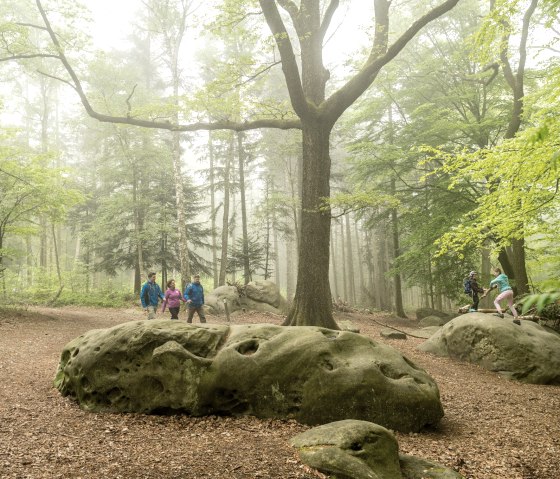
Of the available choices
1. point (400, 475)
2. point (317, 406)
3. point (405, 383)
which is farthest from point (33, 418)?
point (405, 383)

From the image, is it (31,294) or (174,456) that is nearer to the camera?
(174,456)

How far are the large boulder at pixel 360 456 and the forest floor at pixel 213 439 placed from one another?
171 mm

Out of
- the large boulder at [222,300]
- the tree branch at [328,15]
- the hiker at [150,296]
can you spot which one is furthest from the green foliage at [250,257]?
the tree branch at [328,15]

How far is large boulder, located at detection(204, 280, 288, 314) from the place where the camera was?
17.5 m

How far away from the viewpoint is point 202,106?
977cm

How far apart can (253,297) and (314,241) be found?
9.75 meters

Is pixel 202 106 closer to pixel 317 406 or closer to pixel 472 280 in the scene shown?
pixel 317 406

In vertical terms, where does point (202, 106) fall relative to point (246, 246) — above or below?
above

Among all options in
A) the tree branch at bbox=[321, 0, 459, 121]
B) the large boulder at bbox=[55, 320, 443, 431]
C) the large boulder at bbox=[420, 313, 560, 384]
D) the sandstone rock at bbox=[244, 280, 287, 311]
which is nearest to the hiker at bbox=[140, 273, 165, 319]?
the large boulder at bbox=[55, 320, 443, 431]

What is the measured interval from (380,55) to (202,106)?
475 cm

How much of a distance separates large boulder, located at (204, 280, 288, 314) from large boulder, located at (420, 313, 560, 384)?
8.89 meters

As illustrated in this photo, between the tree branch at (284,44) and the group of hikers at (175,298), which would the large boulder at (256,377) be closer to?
the group of hikers at (175,298)

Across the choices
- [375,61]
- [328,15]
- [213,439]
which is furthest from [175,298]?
[328,15]

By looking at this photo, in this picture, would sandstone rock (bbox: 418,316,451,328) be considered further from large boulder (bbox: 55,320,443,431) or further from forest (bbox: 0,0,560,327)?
large boulder (bbox: 55,320,443,431)
